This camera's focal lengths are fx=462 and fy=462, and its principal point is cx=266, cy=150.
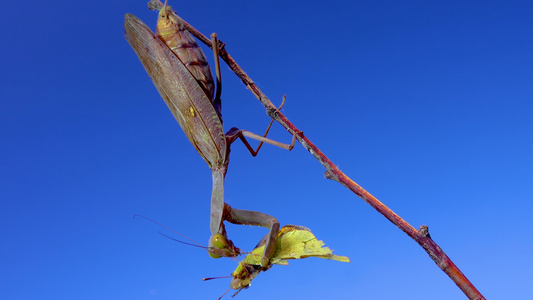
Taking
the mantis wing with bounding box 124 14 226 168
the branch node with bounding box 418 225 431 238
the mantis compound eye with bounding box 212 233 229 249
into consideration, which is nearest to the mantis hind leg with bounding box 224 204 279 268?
the mantis compound eye with bounding box 212 233 229 249

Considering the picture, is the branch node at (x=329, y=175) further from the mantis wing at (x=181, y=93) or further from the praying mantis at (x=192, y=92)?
the mantis wing at (x=181, y=93)

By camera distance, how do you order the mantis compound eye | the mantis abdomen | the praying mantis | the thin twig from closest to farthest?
the thin twig < the mantis compound eye < the praying mantis < the mantis abdomen

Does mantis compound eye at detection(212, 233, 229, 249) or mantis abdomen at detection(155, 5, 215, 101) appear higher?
mantis abdomen at detection(155, 5, 215, 101)

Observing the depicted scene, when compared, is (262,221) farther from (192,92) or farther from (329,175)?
(192,92)

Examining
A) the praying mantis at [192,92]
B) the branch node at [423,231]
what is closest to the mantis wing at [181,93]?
the praying mantis at [192,92]

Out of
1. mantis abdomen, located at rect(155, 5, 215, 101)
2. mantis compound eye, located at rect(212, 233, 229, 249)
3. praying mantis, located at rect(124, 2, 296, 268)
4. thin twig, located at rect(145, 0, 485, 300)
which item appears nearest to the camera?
thin twig, located at rect(145, 0, 485, 300)

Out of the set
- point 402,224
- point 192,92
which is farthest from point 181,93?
point 402,224

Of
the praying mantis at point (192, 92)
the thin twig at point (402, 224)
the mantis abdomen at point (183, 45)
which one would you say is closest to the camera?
the thin twig at point (402, 224)

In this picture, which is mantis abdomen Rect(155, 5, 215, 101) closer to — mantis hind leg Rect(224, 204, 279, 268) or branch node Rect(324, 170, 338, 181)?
mantis hind leg Rect(224, 204, 279, 268)
